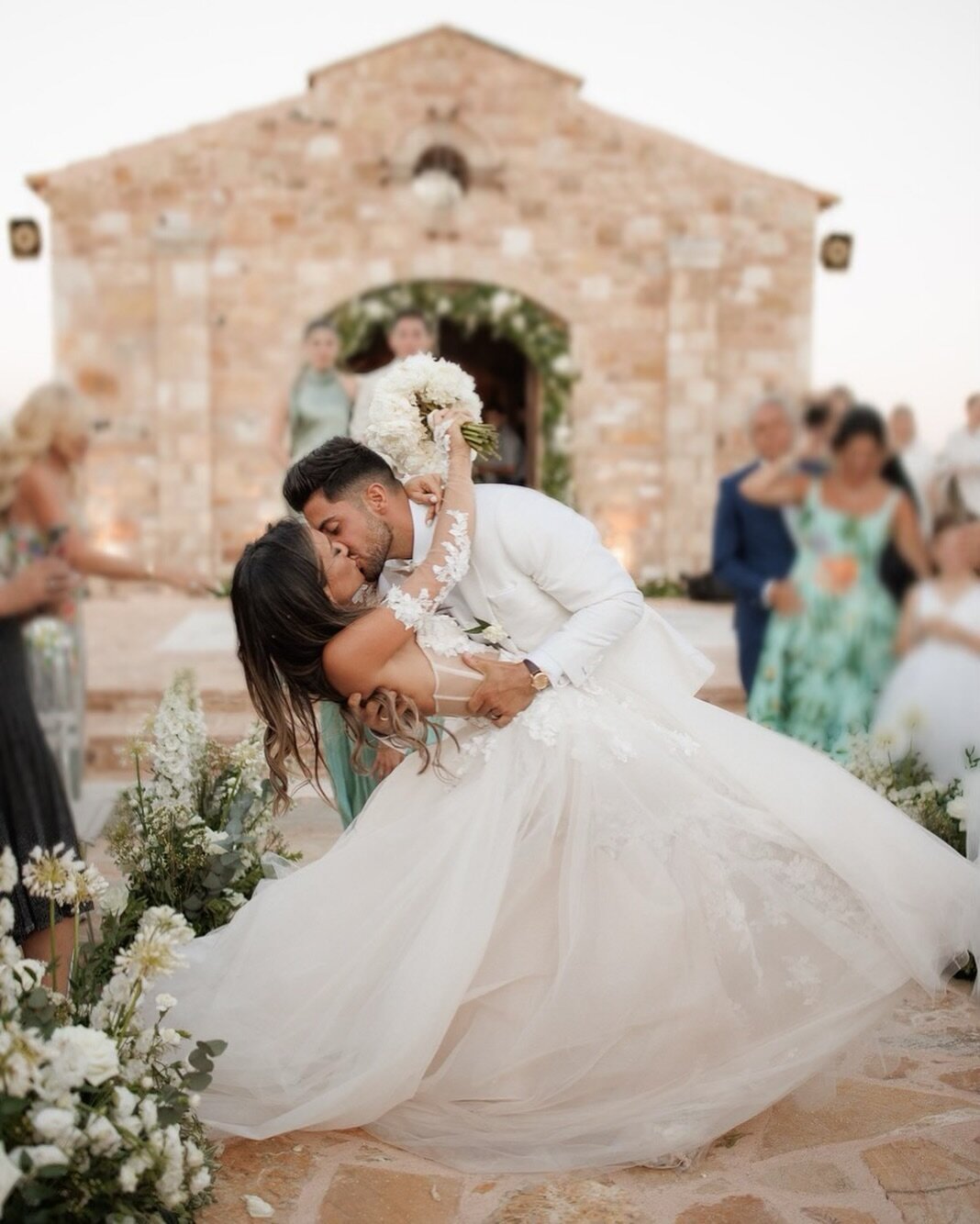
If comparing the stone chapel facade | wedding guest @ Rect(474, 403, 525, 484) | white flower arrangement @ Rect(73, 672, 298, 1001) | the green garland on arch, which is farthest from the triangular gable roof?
white flower arrangement @ Rect(73, 672, 298, 1001)

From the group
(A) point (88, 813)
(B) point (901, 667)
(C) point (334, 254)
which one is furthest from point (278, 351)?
(B) point (901, 667)

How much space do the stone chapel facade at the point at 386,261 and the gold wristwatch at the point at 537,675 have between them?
39.3 feet

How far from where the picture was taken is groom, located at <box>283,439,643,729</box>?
3.22m

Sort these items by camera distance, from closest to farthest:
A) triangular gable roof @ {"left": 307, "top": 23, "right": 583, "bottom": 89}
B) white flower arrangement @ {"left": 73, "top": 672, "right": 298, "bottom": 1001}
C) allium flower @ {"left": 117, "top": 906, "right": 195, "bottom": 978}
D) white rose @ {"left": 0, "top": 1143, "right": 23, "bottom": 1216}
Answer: white rose @ {"left": 0, "top": 1143, "right": 23, "bottom": 1216} < allium flower @ {"left": 117, "top": 906, "right": 195, "bottom": 978} < white flower arrangement @ {"left": 73, "top": 672, "right": 298, "bottom": 1001} < triangular gable roof @ {"left": 307, "top": 23, "right": 583, "bottom": 89}

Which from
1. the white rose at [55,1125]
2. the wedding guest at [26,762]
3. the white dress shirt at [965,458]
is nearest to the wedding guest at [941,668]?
the white dress shirt at [965,458]

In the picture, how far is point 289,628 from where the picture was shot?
299 centimetres

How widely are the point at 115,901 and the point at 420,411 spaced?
5.43ft

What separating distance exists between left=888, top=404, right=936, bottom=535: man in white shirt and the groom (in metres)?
3.33

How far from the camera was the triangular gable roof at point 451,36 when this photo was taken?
14.8 meters

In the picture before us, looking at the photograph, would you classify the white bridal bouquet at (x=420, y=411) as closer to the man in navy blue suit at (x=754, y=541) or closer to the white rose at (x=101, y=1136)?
the white rose at (x=101, y=1136)

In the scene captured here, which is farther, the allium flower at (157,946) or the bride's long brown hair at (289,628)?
the bride's long brown hair at (289,628)

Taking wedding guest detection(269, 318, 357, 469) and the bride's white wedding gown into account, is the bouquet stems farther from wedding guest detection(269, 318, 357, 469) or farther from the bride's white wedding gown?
wedding guest detection(269, 318, 357, 469)

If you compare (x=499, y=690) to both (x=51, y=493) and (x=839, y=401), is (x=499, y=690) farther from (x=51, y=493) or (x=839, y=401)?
(x=839, y=401)

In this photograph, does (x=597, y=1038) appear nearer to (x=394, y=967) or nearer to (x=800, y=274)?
(x=394, y=967)
